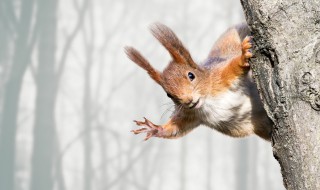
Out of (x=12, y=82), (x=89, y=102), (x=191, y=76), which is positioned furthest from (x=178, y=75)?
(x=12, y=82)

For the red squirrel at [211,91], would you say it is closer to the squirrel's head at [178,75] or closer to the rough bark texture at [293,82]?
the squirrel's head at [178,75]

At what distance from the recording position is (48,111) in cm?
830

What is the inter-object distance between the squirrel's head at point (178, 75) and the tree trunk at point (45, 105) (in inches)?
255

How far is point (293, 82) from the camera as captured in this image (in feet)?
4.00

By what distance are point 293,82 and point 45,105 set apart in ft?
24.0

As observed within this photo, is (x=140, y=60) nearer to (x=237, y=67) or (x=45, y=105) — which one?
(x=237, y=67)

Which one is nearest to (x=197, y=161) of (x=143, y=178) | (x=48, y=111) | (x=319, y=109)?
(x=143, y=178)

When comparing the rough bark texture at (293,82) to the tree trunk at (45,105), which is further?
the tree trunk at (45,105)

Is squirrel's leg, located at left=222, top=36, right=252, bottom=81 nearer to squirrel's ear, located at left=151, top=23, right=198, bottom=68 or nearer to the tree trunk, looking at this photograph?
squirrel's ear, located at left=151, top=23, right=198, bottom=68

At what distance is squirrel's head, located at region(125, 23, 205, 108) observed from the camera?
6.02ft

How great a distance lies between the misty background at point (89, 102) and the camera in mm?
8250

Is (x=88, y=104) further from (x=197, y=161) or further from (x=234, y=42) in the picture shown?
(x=234, y=42)

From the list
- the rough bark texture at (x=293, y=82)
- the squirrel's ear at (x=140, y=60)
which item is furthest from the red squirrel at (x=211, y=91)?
the rough bark texture at (x=293, y=82)

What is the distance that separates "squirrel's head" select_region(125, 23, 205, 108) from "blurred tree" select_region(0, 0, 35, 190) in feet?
21.6
